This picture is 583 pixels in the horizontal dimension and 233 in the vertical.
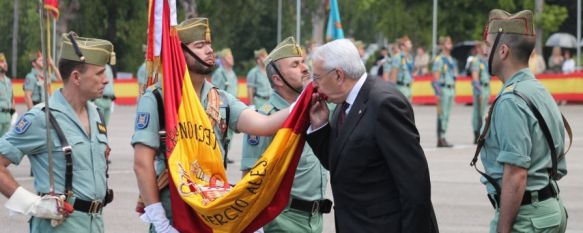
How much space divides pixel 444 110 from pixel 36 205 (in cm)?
1715

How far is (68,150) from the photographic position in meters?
6.89

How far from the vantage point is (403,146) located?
5.71m

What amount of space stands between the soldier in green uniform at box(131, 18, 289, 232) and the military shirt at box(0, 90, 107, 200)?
0.36m

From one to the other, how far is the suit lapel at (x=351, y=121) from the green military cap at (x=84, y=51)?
1.74 meters

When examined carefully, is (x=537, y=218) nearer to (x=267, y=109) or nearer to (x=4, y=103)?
(x=267, y=109)

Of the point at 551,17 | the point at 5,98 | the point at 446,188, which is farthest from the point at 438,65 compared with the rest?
the point at 551,17

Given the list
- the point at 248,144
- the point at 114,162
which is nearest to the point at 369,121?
the point at 248,144

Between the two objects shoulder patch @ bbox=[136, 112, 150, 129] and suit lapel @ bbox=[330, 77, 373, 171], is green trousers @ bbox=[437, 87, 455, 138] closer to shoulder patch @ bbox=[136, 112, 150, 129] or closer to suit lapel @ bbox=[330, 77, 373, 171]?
shoulder patch @ bbox=[136, 112, 150, 129]

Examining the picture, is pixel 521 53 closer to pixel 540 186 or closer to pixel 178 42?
pixel 540 186

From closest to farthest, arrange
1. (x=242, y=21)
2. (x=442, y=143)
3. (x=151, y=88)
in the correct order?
(x=151, y=88) → (x=442, y=143) → (x=242, y=21)

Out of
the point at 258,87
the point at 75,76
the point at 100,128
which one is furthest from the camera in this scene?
the point at 258,87

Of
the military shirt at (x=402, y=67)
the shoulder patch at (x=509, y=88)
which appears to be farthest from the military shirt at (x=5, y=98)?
the shoulder patch at (x=509, y=88)

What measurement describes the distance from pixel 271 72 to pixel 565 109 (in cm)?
2784

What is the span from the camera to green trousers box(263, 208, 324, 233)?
8.06 meters
